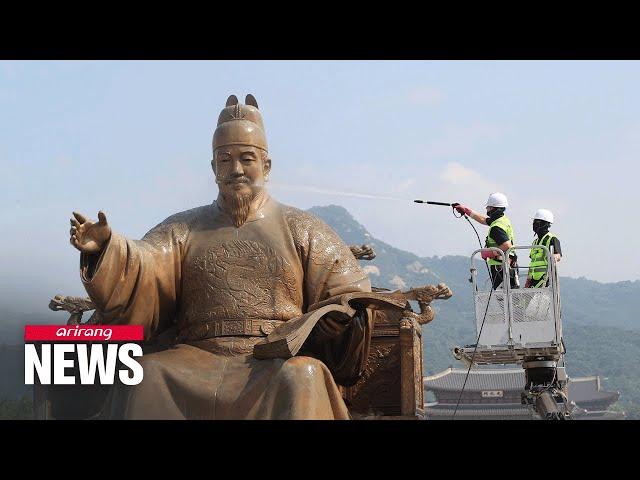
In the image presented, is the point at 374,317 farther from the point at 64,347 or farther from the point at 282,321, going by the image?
the point at 64,347

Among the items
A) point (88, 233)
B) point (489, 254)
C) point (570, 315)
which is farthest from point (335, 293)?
point (570, 315)

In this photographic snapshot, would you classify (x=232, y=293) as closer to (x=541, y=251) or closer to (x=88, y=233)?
(x=88, y=233)

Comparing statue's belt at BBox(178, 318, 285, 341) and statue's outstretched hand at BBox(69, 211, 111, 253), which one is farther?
statue's belt at BBox(178, 318, 285, 341)

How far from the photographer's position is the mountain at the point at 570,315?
6181cm

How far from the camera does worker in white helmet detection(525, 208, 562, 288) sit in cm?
883

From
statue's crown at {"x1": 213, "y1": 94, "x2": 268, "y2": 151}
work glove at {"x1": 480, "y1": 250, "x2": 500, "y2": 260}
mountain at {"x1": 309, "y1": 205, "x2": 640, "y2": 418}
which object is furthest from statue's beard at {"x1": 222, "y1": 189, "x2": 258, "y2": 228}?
mountain at {"x1": 309, "y1": 205, "x2": 640, "y2": 418}

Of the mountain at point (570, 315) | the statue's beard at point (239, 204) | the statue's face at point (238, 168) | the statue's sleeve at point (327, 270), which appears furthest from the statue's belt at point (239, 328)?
the mountain at point (570, 315)

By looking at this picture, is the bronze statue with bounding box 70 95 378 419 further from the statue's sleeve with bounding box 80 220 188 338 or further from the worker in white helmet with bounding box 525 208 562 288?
the worker in white helmet with bounding box 525 208 562 288

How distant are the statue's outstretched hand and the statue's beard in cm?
132

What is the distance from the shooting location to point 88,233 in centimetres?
780

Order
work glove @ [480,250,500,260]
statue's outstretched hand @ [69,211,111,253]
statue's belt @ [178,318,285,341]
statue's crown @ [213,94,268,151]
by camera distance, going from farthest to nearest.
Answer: statue's crown @ [213,94,268,151], work glove @ [480,250,500,260], statue's belt @ [178,318,285,341], statue's outstretched hand @ [69,211,111,253]

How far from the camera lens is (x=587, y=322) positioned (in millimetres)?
78750

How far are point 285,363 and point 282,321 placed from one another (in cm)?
86

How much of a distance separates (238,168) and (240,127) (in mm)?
337
